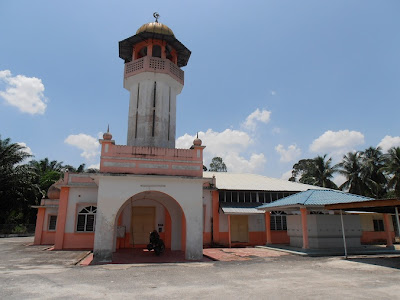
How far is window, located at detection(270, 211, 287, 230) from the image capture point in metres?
19.3

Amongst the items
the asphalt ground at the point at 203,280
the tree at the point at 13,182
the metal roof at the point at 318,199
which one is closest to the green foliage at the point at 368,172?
the metal roof at the point at 318,199

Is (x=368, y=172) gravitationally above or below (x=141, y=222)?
above

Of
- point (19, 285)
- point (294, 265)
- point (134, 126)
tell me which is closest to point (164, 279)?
point (19, 285)

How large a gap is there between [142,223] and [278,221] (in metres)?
8.85

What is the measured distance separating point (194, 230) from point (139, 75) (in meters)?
7.73

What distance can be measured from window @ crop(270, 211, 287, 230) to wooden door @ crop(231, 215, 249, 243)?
1.74 meters

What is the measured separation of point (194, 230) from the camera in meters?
11.9

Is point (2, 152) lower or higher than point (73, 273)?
higher

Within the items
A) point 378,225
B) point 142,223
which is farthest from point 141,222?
point 378,225

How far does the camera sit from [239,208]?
18.4 m

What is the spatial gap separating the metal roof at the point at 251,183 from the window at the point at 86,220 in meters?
7.65

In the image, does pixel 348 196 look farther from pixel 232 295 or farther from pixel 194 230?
pixel 232 295

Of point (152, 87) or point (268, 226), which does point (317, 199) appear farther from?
point (152, 87)

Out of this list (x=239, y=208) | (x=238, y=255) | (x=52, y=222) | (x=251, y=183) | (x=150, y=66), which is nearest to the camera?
(x=238, y=255)
